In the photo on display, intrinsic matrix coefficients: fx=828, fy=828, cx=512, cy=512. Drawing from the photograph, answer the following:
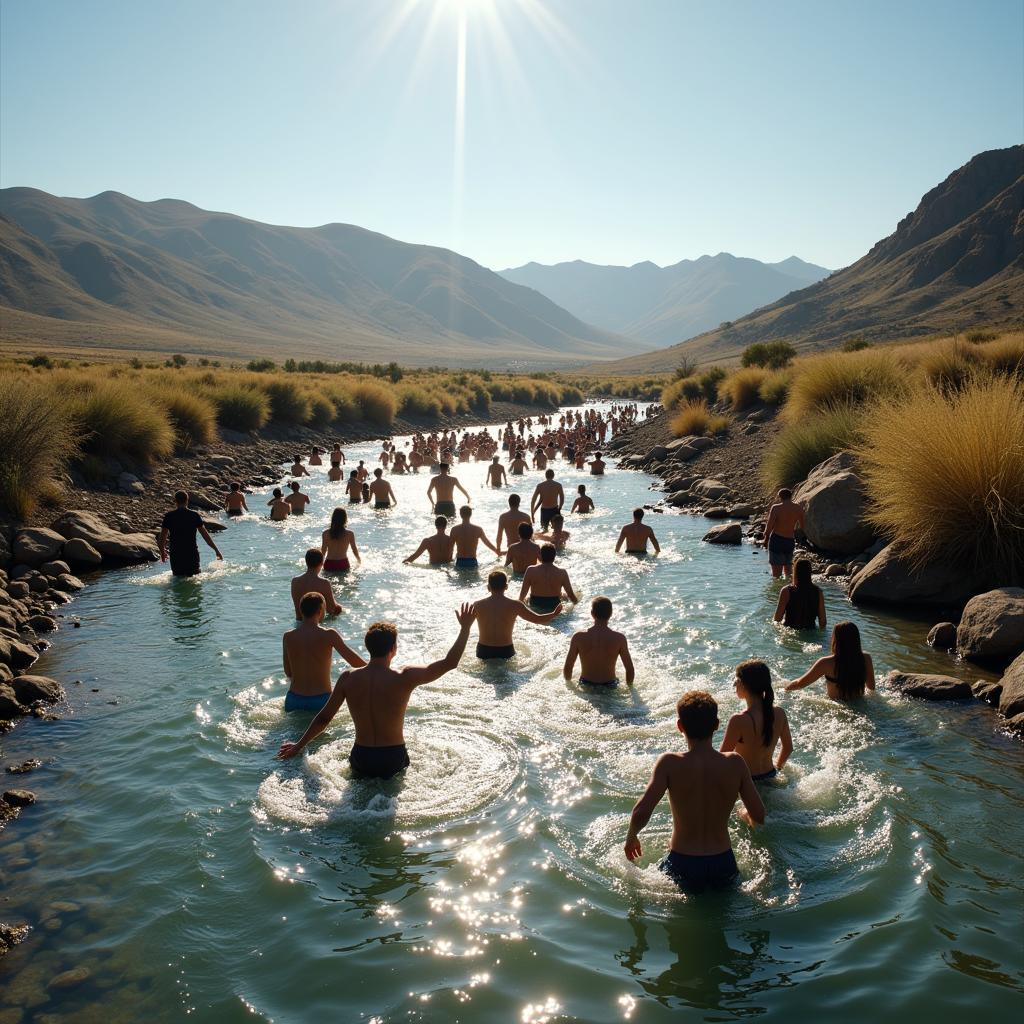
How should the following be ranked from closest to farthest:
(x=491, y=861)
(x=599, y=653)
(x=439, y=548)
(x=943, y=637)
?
(x=491, y=861), (x=599, y=653), (x=943, y=637), (x=439, y=548)

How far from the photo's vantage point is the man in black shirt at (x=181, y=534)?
13.7 metres

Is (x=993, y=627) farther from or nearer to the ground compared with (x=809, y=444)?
nearer to the ground

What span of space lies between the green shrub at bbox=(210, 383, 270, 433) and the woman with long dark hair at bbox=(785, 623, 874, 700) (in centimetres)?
2599

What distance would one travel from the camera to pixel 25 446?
15133mm

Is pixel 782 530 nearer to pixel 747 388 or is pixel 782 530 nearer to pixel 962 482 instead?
pixel 962 482

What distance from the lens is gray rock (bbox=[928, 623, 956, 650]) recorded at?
33.8 feet

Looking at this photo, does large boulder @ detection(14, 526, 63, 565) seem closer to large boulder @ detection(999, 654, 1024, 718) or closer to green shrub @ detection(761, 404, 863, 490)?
large boulder @ detection(999, 654, 1024, 718)

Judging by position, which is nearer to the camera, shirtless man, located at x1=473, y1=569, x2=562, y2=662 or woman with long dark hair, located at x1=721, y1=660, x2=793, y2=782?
woman with long dark hair, located at x1=721, y1=660, x2=793, y2=782

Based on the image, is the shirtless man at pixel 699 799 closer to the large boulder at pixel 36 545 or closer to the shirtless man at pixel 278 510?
the large boulder at pixel 36 545

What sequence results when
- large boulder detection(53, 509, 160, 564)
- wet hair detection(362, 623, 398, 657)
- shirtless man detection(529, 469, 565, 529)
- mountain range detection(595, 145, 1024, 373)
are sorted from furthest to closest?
mountain range detection(595, 145, 1024, 373) < shirtless man detection(529, 469, 565, 529) < large boulder detection(53, 509, 160, 564) < wet hair detection(362, 623, 398, 657)

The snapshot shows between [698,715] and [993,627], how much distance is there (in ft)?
20.5

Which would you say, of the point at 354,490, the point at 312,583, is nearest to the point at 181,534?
the point at 312,583

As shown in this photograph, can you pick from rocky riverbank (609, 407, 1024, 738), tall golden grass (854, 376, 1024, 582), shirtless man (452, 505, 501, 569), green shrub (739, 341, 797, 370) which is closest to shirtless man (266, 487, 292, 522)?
shirtless man (452, 505, 501, 569)

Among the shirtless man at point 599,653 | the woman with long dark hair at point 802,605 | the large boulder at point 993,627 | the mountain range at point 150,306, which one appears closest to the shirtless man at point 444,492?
the woman with long dark hair at point 802,605
